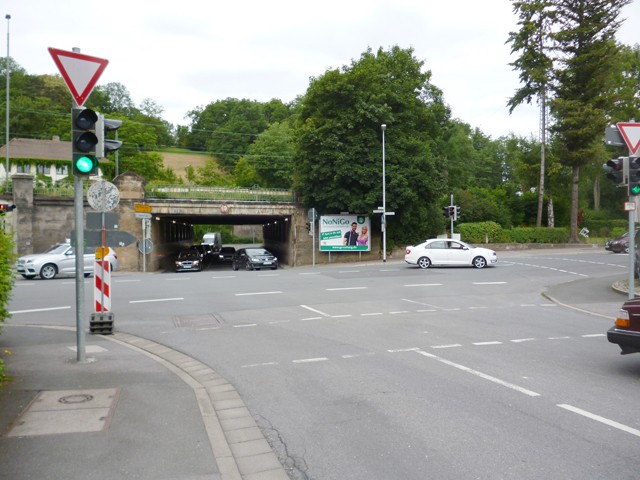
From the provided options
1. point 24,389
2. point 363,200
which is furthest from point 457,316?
point 363,200

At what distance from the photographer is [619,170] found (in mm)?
13742

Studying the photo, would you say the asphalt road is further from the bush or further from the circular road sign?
the bush

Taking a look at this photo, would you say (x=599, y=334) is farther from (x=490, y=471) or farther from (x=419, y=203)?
(x=419, y=203)

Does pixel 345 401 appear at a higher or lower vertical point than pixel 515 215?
lower

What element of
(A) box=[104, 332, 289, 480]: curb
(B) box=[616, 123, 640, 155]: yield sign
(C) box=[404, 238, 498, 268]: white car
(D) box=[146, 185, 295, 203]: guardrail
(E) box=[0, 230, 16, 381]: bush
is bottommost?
(A) box=[104, 332, 289, 480]: curb

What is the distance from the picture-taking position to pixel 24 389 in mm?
6801

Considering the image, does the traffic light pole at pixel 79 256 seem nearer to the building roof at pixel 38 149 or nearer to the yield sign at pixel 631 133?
the yield sign at pixel 631 133

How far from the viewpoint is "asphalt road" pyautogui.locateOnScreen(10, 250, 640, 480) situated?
4.95 m

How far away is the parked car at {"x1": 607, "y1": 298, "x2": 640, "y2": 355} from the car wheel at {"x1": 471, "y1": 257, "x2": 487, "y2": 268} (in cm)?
2059

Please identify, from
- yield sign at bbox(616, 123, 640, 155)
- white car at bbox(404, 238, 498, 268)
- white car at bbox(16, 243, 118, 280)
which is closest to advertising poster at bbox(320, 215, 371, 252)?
white car at bbox(404, 238, 498, 268)

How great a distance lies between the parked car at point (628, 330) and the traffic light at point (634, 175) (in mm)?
6377

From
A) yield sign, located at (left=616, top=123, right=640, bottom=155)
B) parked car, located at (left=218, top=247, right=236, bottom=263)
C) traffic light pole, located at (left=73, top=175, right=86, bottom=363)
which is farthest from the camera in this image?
parked car, located at (left=218, top=247, right=236, bottom=263)

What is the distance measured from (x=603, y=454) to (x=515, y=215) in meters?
55.1

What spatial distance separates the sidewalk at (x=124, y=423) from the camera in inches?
181
